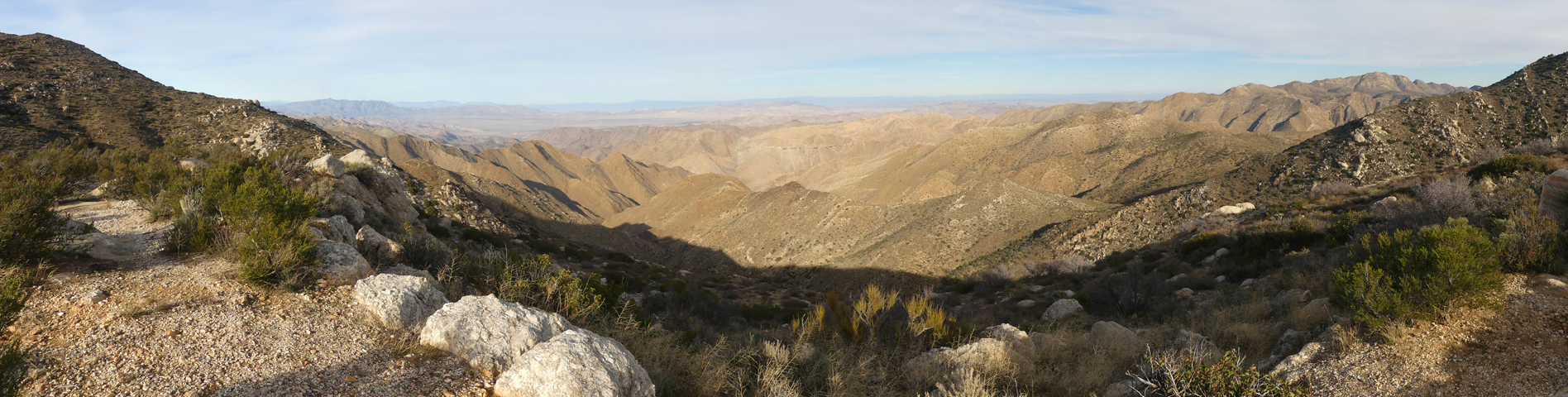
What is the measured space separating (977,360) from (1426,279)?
4859 millimetres

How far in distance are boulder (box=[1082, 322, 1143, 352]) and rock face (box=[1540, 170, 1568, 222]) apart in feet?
20.9

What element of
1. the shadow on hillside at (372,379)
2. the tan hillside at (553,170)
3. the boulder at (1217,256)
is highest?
the shadow on hillside at (372,379)

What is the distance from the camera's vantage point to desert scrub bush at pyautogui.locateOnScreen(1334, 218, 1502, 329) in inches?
237

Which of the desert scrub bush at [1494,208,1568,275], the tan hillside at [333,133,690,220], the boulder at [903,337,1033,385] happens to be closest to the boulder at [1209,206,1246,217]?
the desert scrub bush at [1494,208,1568,275]

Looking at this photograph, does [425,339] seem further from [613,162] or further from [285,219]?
[613,162]

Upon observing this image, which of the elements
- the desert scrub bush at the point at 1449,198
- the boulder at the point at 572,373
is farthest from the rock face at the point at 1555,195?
the boulder at the point at 572,373

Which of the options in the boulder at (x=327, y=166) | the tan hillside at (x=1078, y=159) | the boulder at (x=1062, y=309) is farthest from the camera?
the tan hillside at (x=1078, y=159)

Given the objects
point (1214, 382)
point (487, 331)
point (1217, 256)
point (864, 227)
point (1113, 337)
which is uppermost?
point (487, 331)

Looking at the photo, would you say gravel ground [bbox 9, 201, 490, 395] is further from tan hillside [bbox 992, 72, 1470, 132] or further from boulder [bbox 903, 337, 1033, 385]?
tan hillside [bbox 992, 72, 1470, 132]

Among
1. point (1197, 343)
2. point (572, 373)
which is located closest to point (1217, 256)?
point (1197, 343)

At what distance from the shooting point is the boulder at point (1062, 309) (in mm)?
13316

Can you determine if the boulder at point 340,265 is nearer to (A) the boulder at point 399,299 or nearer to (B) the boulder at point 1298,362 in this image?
(A) the boulder at point 399,299

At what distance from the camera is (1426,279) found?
616 centimetres

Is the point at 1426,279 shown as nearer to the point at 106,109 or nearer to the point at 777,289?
the point at 777,289
